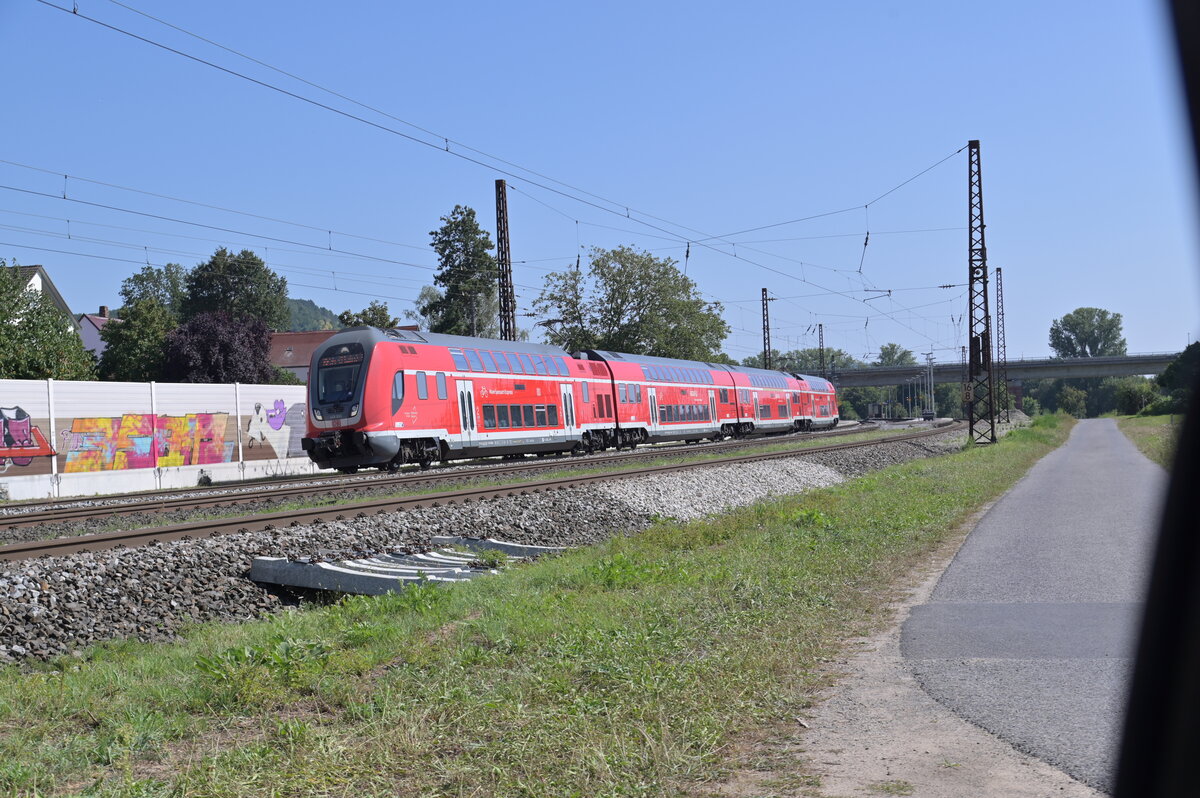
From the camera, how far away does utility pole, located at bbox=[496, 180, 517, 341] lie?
115 ft

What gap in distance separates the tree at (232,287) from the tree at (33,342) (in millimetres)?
50385

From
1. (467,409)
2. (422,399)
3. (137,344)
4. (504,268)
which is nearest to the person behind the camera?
(422,399)

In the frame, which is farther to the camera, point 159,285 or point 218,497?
point 159,285

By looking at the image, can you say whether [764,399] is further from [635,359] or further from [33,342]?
[33,342]

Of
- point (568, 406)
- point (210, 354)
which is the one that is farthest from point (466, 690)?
point (210, 354)

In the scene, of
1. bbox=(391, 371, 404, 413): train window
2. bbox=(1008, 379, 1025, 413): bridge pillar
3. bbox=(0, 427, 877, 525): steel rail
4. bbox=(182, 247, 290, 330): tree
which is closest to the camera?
bbox=(0, 427, 877, 525): steel rail

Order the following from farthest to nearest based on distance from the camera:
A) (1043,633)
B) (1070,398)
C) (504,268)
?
(1070,398)
(504,268)
(1043,633)

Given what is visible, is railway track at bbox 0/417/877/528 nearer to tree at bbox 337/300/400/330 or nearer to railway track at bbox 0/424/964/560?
railway track at bbox 0/424/964/560

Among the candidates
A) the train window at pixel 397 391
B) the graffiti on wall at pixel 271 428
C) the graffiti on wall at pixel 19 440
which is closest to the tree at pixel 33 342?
the graffiti on wall at pixel 271 428

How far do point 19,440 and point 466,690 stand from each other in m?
24.7

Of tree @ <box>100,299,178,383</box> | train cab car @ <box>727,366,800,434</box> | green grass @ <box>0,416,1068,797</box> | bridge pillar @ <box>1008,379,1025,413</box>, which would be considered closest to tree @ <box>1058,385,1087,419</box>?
bridge pillar @ <box>1008,379,1025,413</box>

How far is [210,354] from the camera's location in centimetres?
6444

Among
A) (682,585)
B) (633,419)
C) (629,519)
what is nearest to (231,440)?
(633,419)

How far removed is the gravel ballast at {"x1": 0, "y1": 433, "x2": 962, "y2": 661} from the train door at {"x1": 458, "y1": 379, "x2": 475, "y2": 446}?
8912mm
